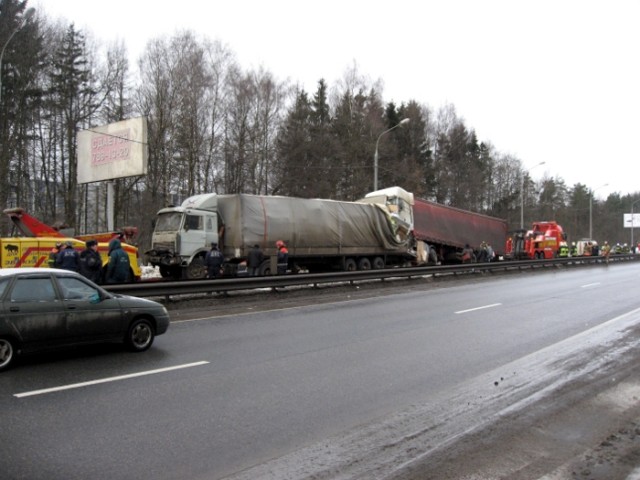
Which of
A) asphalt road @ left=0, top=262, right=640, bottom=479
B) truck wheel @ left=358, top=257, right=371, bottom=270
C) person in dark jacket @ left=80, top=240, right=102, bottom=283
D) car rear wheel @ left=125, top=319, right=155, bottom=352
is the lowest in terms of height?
asphalt road @ left=0, top=262, right=640, bottom=479

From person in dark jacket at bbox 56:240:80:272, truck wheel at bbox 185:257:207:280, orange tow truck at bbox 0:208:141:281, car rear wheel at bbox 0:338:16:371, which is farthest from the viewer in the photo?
truck wheel at bbox 185:257:207:280

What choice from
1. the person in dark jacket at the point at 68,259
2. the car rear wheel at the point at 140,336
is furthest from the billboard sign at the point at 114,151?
the car rear wheel at the point at 140,336

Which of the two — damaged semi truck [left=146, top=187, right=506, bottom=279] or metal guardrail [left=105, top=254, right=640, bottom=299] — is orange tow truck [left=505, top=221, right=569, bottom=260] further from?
damaged semi truck [left=146, top=187, right=506, bottom=279]

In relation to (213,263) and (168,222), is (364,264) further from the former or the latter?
(168,222)

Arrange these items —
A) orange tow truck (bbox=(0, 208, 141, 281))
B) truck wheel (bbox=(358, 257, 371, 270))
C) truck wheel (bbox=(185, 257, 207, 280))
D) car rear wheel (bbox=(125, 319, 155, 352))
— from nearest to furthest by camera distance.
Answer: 1. car rear wheel (bbox=(125, 319, 155, 352))
2. orange tow truck (bbox=(0, 208, 141, 281))
3. truck wheel (bbox=(185, 257, 207, 280))
4. truck wheel (bbox=(358, 257, 371, 270))

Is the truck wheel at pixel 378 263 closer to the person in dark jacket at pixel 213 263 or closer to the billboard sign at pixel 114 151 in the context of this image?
the person in dark jacket at pixel 213 263

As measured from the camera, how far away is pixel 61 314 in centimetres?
688

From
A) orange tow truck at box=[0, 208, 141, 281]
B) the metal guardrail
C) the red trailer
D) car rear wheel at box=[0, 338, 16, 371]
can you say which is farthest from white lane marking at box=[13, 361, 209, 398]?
the red trailer

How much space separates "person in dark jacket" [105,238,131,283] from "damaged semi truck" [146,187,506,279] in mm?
5156

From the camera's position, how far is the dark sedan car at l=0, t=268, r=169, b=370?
21.1 feet

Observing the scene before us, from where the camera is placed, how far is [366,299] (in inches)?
588

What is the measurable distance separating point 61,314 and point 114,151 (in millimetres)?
20311

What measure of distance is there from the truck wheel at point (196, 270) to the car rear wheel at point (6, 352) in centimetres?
1132

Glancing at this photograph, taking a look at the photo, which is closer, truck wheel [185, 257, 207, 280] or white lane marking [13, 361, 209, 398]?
white lane marking [13, 361, 209, 398]
